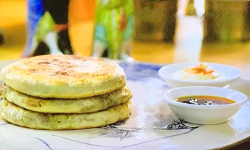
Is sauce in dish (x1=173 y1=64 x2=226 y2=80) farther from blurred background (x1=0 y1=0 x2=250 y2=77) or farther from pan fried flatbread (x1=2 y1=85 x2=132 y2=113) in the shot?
blurred background (x1=0 y1=0 x2=250 y2=77)

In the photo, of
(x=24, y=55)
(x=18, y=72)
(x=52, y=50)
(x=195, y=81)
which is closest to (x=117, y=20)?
(x=52, y=50)

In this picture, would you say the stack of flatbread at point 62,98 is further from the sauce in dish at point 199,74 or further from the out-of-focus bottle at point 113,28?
the out-of-focus bottle at point 113,28

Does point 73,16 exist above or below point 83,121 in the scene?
above

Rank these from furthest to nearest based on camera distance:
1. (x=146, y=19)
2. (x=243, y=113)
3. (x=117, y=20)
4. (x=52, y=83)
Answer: (x=146, y=19), (x=117, y=20), (x=243, y=113), (x=52, y=83)

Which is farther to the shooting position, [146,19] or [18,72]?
[146,19]

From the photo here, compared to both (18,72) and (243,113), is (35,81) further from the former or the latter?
(243,113)

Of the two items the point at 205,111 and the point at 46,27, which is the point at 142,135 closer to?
the point at 205,111

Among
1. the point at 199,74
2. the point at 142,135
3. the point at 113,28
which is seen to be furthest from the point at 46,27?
the point at 142,135
